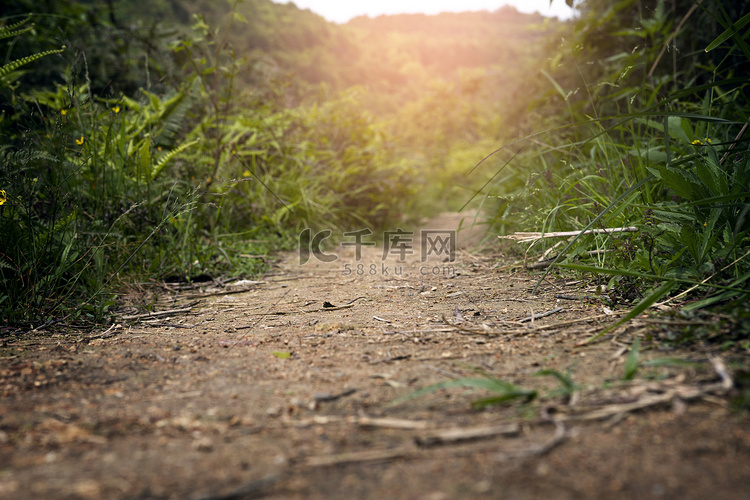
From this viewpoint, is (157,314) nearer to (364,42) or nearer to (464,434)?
(464,434)

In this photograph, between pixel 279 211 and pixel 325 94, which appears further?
pixel 325 94

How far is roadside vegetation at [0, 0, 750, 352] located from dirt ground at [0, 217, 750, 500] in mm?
243

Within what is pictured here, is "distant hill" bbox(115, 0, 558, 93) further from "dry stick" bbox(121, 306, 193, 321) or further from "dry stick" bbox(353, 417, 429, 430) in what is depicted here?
"dry stick" bbox(353, 417, 429, 430)

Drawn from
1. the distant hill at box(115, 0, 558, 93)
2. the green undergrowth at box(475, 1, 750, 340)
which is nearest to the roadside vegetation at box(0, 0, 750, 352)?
the green undergrowth at box(475, 1, 750, 340)

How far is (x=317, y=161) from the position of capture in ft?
15.2

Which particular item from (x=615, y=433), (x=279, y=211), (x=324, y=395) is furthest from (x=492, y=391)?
(x=279, y=211)

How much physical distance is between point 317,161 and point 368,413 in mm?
3839

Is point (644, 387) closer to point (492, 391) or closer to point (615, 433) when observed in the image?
point (615, 433)

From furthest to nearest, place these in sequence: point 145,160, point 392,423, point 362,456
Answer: point 145,160 < point 392,423 < point 362,456

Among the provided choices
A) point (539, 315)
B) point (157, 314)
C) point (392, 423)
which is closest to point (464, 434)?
point (392, 423)

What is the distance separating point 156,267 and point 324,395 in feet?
5.84

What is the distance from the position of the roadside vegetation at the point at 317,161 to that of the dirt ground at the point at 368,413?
0.80 feet

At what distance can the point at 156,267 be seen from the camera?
2537 millimetres

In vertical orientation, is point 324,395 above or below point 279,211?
below
